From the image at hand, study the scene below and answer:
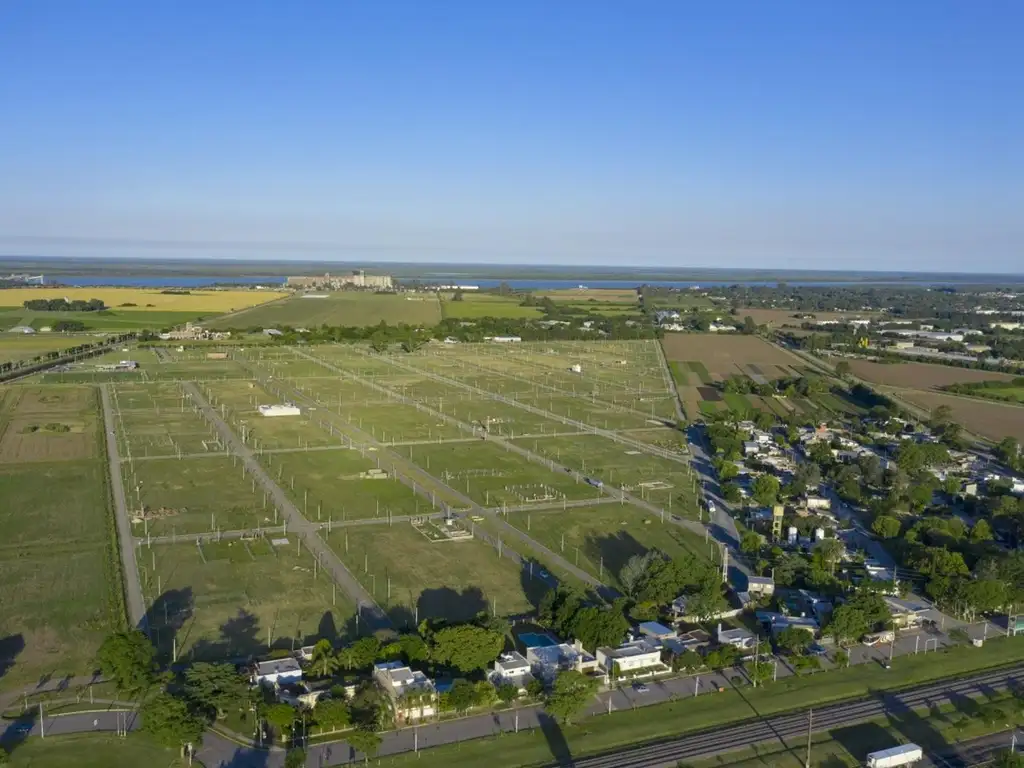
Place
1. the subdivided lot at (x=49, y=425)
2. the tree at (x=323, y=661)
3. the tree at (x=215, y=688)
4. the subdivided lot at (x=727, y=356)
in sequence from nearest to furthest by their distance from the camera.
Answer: the tree at (x=215, y=688) < the tree at (x=323, y=661) < the subdivided lot at (x=49, y=425) < the subdivided lot at (x=727, y=356)

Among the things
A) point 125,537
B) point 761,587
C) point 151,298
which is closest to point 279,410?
point 125,537

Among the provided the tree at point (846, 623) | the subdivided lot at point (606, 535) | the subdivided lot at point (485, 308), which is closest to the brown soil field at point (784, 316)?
the subdivided lot at point (485, 308)

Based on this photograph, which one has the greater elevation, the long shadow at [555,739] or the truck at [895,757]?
the truck at [895,757]

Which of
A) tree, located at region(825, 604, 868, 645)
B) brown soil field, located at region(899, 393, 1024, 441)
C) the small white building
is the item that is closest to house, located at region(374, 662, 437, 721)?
tree, located at region(825, 604, 868, 645)

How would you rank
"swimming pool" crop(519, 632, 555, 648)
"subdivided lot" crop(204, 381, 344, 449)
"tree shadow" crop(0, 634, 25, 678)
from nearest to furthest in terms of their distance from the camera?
"tree shadow" crop(0, 634, 25, 678) < "swimming pool" crop(519, 632, 555, 648) < "subdivided lot" crop(204, 381, 344, 449)

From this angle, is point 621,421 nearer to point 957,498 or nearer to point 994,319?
point 957,498

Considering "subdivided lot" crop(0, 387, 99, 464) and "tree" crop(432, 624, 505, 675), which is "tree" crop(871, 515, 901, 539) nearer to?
"tree" crop(432, 624, 505, 675)

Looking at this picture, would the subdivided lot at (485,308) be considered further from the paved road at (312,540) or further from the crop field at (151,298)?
the paved road at (312,540)
